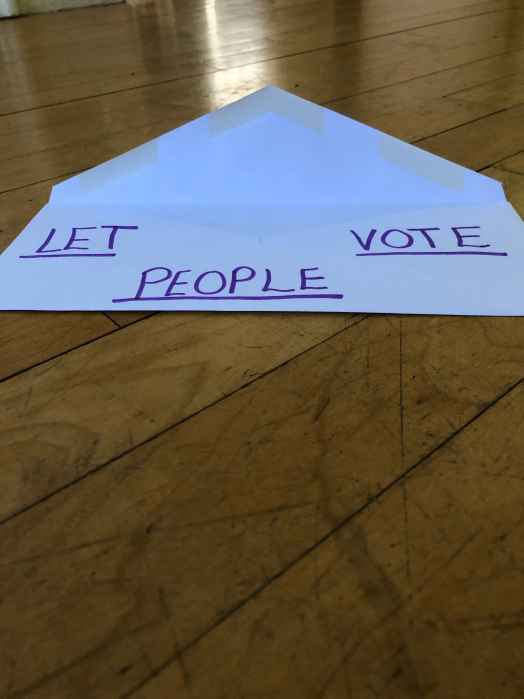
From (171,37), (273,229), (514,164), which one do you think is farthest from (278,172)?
(171,37)

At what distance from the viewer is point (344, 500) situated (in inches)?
10.8

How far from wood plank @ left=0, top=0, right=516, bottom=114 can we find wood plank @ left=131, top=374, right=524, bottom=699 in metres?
0.80

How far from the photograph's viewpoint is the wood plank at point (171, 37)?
0.97 metres

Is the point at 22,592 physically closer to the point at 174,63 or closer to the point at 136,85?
the point at 136,85

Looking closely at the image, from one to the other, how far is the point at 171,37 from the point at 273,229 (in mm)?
998

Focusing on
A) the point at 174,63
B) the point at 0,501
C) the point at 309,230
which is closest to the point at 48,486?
the point at 0,501

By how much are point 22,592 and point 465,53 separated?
43.1 inches

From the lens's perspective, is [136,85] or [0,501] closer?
[0,501]

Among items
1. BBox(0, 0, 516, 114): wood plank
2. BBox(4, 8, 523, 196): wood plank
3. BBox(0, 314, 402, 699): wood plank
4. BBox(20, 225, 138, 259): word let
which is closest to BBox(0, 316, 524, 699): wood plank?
BBox(0, 314, 402, 699): wood plank

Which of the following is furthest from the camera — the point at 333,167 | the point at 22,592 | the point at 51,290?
the point at 333,167

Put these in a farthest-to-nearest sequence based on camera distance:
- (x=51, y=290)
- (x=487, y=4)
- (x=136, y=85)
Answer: (x=487, y=4), (x=136, y=85), (x=51, y=290)

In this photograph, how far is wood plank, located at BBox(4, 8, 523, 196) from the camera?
0.67 meters

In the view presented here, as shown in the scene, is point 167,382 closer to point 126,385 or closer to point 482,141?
point 126,385

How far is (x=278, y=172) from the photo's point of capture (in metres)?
0.55
